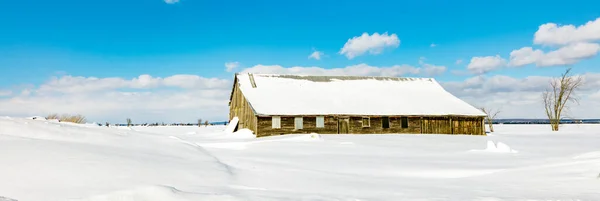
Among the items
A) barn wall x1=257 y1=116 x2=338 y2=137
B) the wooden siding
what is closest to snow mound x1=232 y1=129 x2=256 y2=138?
the wooden siding

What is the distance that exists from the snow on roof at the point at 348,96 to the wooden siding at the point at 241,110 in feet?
3.28

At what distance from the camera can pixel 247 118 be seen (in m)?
36.1

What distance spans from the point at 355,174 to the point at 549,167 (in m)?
5.29

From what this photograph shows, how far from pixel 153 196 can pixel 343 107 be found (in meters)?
30.0

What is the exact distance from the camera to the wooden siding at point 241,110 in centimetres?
3472

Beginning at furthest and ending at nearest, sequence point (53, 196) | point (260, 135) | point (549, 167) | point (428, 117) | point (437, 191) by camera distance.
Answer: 1. point (428, 117)
2. point (260, 135)
3. point (549, 167)
4. point (437, 191)
5. point (53, 196)

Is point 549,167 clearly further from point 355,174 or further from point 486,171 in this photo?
point 355,174

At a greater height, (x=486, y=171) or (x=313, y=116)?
(x=313, y=116)

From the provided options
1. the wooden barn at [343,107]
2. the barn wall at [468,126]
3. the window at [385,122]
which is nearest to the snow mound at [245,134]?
the wooden barn at [343,107]

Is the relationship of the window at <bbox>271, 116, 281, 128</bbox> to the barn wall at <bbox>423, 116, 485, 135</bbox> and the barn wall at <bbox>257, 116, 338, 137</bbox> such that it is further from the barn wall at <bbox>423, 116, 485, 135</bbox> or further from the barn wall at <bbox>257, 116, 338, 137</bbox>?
the barn wall at <bbox>423, 116, 485, 135</bbox>

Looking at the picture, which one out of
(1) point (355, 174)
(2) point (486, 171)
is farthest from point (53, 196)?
(2) point (486, 171)

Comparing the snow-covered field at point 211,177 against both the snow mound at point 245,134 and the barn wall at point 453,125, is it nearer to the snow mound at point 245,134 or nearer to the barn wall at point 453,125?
the snow mound at point 245,134

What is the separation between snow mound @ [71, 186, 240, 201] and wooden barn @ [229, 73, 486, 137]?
26.5 m

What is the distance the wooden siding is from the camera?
34719mm
